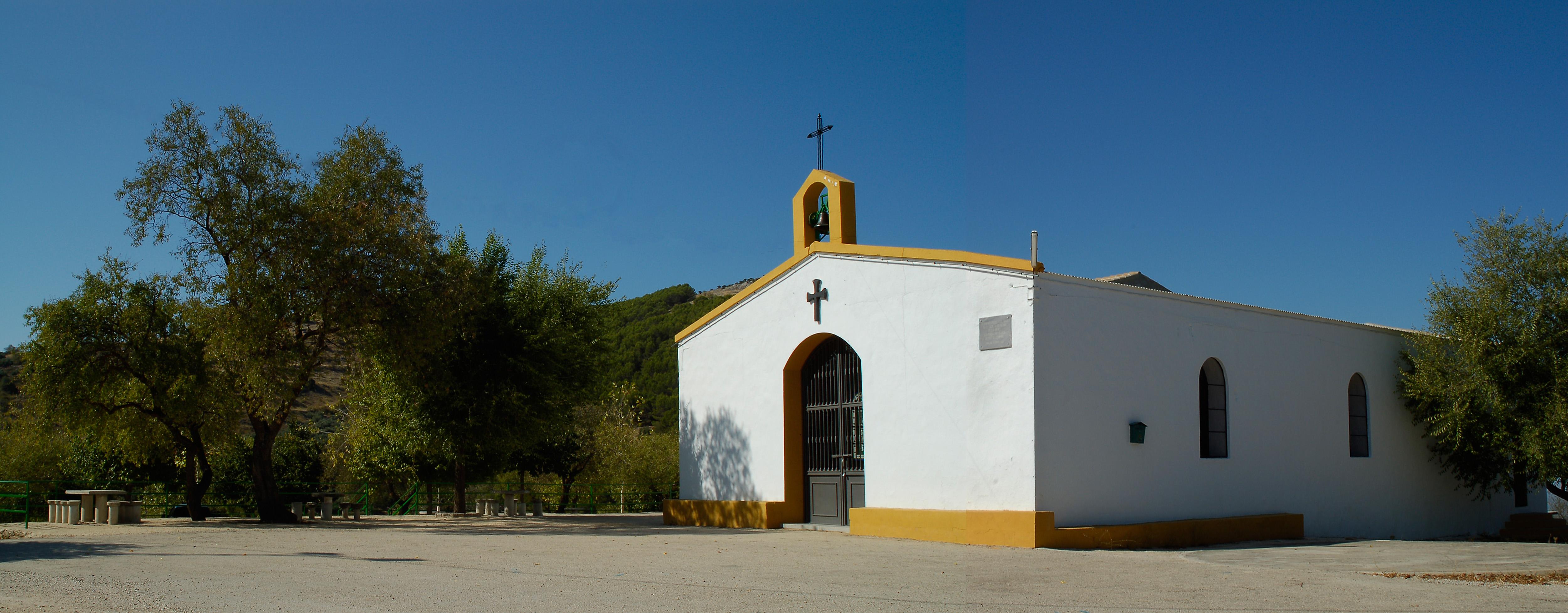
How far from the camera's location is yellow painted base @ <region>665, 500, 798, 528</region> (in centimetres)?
1692

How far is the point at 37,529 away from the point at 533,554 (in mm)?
9569

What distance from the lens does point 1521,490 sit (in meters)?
20.6

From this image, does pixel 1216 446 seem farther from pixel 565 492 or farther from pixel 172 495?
pixel 172 495

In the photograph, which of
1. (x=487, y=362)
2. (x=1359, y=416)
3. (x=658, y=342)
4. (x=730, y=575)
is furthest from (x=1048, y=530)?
(x=658, y=342)

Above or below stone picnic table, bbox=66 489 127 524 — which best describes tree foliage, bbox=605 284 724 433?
above

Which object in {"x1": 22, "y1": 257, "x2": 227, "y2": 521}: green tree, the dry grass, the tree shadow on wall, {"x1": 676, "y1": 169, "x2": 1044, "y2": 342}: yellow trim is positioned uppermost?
{"x1": 676, "y1": 169, "x2": 1044, "y2": 342}: yellow trim

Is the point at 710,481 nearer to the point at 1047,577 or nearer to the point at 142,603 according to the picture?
the point at 1047,577

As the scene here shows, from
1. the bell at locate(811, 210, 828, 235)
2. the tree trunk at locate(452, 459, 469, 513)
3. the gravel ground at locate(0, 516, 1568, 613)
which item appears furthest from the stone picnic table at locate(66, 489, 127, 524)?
the bell at locate(811, 210, 828, 235)

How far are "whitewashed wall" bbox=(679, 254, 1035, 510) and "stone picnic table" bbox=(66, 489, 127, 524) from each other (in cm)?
1018

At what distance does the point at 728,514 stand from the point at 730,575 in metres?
8.14

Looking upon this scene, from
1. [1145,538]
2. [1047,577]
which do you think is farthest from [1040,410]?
[1047,577]

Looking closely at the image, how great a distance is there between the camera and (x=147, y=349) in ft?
56.9

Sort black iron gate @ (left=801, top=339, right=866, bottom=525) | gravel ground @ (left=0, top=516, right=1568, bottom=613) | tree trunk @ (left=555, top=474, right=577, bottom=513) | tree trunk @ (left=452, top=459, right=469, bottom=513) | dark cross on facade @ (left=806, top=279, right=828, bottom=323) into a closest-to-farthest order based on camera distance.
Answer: gravel ground @ (left=0, top=516, right=1568, bottom=613) → black iron gate @ (left=801, top=339, right=866, bottom=525) → dark cross on facade @ (left=806, top=279, right=828, bottom=323) → tree trunk @ (left=452, top=459, right=469, bottom=513) → tree trunk @ (left=555, top=474, right=577, bottom=513)

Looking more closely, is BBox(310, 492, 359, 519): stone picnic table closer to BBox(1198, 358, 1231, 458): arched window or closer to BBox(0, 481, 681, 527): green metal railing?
BBox(0, 481, 681, 527): green metal railing
